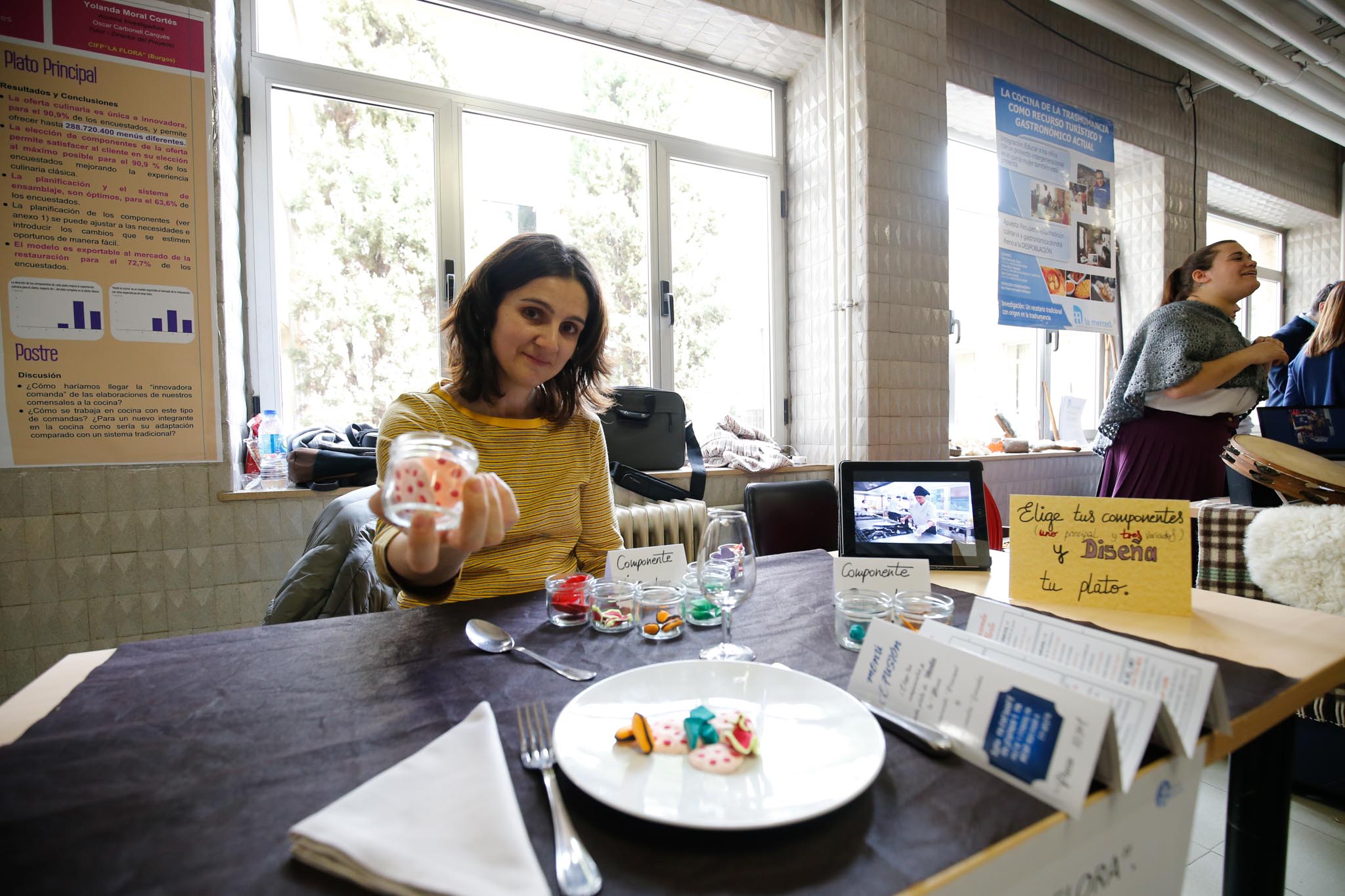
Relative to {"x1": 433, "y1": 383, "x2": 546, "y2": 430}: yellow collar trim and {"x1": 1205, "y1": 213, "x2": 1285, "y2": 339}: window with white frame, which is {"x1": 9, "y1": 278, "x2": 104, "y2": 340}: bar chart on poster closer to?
{"x1": 433, "y1": 383, "x2": 546, "y2": 430}: yellow collar trim

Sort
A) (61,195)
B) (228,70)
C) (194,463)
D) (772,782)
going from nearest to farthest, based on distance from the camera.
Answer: (772,782) → (61,195) → (194,463) → (228,70)

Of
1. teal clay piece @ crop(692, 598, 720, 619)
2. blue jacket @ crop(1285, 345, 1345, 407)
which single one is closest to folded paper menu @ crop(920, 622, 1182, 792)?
teal clay piece @ crop(692, 598, 720, 619)

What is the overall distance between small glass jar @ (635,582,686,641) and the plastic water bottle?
1725mm

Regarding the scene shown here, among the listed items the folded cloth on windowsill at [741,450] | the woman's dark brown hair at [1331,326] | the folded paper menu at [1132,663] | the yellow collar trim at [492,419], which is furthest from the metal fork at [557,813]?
the woman's dark brown hair at [1331,326]

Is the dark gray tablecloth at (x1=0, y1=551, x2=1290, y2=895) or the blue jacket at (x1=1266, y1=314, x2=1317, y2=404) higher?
the blue jacket at (x1=1266, y1=314, x2=1317, y2=404)

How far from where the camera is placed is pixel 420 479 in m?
0.62

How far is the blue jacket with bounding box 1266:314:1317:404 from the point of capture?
299cm

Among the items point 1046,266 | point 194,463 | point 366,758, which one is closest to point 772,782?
point 366,758

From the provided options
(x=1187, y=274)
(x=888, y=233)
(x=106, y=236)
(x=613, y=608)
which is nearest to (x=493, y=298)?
(x=613, y=608)

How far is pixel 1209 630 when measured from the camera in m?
0.88

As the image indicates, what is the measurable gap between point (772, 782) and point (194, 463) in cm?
210

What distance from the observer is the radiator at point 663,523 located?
2.29m

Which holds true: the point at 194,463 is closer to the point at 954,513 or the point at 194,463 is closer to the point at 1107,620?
the point at 954,513

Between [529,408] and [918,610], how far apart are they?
3.11ft
